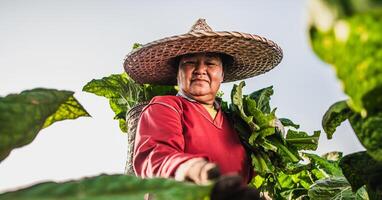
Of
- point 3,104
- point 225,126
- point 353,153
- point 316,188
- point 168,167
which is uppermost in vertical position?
point 3,104

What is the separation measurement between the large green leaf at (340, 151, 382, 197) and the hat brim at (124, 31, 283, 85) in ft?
3.18

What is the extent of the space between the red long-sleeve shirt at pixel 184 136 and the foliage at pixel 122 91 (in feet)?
1.86

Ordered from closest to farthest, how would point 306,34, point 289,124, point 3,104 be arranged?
point 306,34
point 3,104
point 289,124

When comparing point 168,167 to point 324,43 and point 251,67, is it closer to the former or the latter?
point 324,43

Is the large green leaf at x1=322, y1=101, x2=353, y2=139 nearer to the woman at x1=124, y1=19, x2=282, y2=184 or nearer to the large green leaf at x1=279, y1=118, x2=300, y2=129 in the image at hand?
the woman at x1=124, y1=19, x2=282, y2=184

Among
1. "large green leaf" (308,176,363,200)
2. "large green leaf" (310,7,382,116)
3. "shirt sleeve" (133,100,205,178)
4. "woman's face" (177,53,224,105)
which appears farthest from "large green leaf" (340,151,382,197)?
"woman's face" (177,53,224,105)

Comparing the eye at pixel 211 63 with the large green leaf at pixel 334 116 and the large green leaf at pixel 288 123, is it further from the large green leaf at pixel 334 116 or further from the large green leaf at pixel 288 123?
the large green leaf at pixel 334 116

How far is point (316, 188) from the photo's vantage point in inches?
57.0

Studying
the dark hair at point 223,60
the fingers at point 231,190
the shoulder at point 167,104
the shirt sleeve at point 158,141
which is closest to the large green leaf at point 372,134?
the fingers at point 231,190

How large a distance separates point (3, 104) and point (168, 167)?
517 mm

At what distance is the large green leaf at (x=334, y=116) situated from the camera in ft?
1.90

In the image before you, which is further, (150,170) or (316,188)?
(316,188)

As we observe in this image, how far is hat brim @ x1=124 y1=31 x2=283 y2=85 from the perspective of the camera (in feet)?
5.24

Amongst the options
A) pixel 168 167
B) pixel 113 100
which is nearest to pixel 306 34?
pixel 168 167
